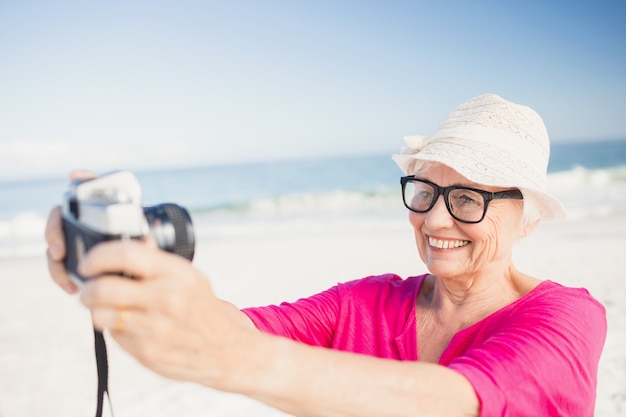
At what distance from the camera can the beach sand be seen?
3.66 m

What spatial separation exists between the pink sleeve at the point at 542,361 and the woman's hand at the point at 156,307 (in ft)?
1.83

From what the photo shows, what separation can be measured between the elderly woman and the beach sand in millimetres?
2038

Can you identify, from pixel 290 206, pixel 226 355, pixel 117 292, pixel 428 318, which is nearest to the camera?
pixel 117 292

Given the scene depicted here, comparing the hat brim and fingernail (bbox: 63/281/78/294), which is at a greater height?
the hat brim

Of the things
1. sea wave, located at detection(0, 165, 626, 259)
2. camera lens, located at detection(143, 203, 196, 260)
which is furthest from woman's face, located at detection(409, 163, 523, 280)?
sea wave, located at detection(0, 165, 626, 259)

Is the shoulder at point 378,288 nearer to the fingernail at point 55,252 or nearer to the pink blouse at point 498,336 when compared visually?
the pink blouse at point 498,336

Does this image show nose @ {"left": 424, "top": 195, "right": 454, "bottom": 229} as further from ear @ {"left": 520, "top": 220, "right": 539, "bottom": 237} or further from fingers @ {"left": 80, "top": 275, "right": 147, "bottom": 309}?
fingers @ {"left": 80, "top": 275, "right": 147, "bottom": 309}

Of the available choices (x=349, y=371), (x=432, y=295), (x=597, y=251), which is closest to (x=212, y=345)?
(x=349, y=371)

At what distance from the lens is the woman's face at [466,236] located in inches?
64.1

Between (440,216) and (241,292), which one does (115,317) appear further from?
(241,292)

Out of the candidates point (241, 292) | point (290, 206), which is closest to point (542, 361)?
point (241, 292)

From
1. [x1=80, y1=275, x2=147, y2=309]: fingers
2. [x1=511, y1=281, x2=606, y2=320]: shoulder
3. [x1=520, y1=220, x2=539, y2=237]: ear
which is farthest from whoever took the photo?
[x1=520, y1=220, x2=539, y2=237]: ear

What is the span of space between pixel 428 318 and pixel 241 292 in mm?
4780

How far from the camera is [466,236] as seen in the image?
167cm
